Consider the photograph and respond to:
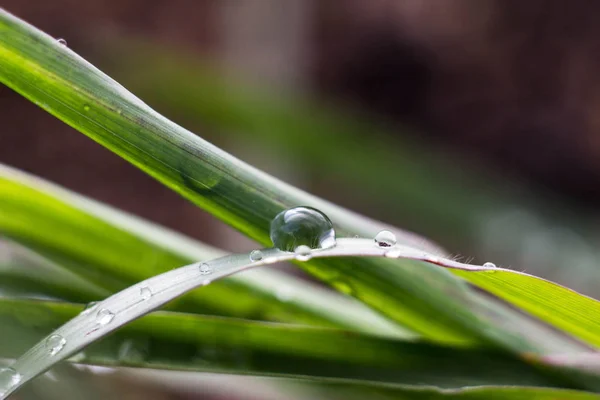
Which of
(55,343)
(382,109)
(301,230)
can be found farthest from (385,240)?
(382,109)

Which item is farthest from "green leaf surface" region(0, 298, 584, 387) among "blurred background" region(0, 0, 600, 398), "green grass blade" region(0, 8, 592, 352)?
"blurred background" region(0, 0, 600, 398)

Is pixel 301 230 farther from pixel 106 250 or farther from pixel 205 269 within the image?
pixel 106 250

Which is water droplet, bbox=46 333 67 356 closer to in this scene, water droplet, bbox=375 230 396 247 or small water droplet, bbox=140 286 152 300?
small water droplet, bbox=140 286 152 300

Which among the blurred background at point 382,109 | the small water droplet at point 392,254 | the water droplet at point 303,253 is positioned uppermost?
the blurred background at point 382,109

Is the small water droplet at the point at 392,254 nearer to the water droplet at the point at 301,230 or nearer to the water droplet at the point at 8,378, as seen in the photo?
the water droplet at the point at 301,230

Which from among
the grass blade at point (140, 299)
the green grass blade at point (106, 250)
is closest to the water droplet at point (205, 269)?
the grass blade at point (140, 299)
